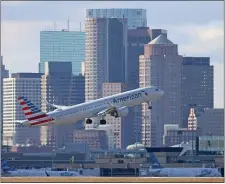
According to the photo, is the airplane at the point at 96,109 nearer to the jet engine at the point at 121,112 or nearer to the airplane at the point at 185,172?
the jet engine at the point at 121,112

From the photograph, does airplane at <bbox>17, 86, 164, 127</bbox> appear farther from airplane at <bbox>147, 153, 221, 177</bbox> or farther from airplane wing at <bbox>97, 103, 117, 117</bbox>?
airplane at <bbox>147, 153, 221, 177</bbox>

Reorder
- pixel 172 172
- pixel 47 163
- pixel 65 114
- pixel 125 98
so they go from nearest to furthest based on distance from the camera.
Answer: pixel 125 98
pixel 65 114
pixel 172 172
pixel 47 163

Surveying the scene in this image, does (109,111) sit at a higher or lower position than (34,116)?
higher

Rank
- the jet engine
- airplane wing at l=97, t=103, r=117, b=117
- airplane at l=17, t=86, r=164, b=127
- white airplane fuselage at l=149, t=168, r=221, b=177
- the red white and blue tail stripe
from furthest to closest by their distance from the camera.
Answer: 1. white airplane fuselage at l=149, t=168, r=221, b=177
2. the red white and blue tail stripe
3. airplane at l=17, t=86, r=164, b=127
4. airplane wing at l=97, t=103, r=117, b=117
5. the jet engine

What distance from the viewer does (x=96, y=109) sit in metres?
99.6

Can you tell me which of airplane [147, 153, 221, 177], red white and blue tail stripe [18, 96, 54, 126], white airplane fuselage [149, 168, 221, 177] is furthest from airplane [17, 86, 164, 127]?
white airplane fuselage [149, 168, 221, 177]

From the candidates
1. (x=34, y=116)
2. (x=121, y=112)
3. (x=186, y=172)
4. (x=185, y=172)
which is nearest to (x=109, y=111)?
(x=121, y=112)

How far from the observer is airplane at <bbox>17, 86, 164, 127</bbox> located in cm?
9404

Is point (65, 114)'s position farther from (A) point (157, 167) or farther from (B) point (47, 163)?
(B) point (47, 163)

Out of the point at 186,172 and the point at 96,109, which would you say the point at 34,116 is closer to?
the point at 96,109

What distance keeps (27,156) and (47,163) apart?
8.47m

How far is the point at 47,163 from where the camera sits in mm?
172500

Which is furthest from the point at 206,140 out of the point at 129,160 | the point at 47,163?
the point at 129,160

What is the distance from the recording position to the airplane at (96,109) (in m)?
94.0
